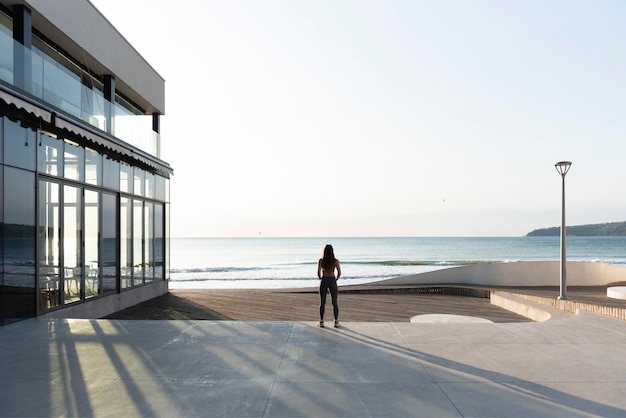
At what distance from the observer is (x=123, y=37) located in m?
13.3

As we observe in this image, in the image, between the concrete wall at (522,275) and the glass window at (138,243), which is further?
the concrete wall at (522,275)

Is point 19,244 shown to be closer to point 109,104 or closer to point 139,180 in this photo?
point 109,104

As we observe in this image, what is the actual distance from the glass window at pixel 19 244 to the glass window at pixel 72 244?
1089 millimetres

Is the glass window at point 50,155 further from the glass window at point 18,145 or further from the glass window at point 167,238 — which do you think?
the glass window at point 167,238

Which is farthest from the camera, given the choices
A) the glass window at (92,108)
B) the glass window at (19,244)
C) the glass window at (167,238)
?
the glass window at (167,238)

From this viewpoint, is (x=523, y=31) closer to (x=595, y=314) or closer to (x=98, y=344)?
(x=595, y=314)

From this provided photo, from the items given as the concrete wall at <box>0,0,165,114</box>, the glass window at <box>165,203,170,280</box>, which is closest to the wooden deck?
the glass window at <box>165,203,170,280</box>

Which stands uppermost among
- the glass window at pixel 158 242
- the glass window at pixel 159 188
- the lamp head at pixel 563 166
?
the lamp head at pixel 563 166

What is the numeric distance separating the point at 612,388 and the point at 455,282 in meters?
14.8

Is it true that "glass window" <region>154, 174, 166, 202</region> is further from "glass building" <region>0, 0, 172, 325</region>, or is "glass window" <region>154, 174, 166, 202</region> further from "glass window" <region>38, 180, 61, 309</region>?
"glass window" <region>38, 180, 61, 309</region>

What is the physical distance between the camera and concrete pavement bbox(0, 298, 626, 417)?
3912mm

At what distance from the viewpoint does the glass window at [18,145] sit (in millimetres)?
8055

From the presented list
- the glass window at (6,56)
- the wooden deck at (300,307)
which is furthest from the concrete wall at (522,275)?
the glass window at (6,56)

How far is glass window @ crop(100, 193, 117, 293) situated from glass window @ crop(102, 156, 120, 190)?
0.27 m
